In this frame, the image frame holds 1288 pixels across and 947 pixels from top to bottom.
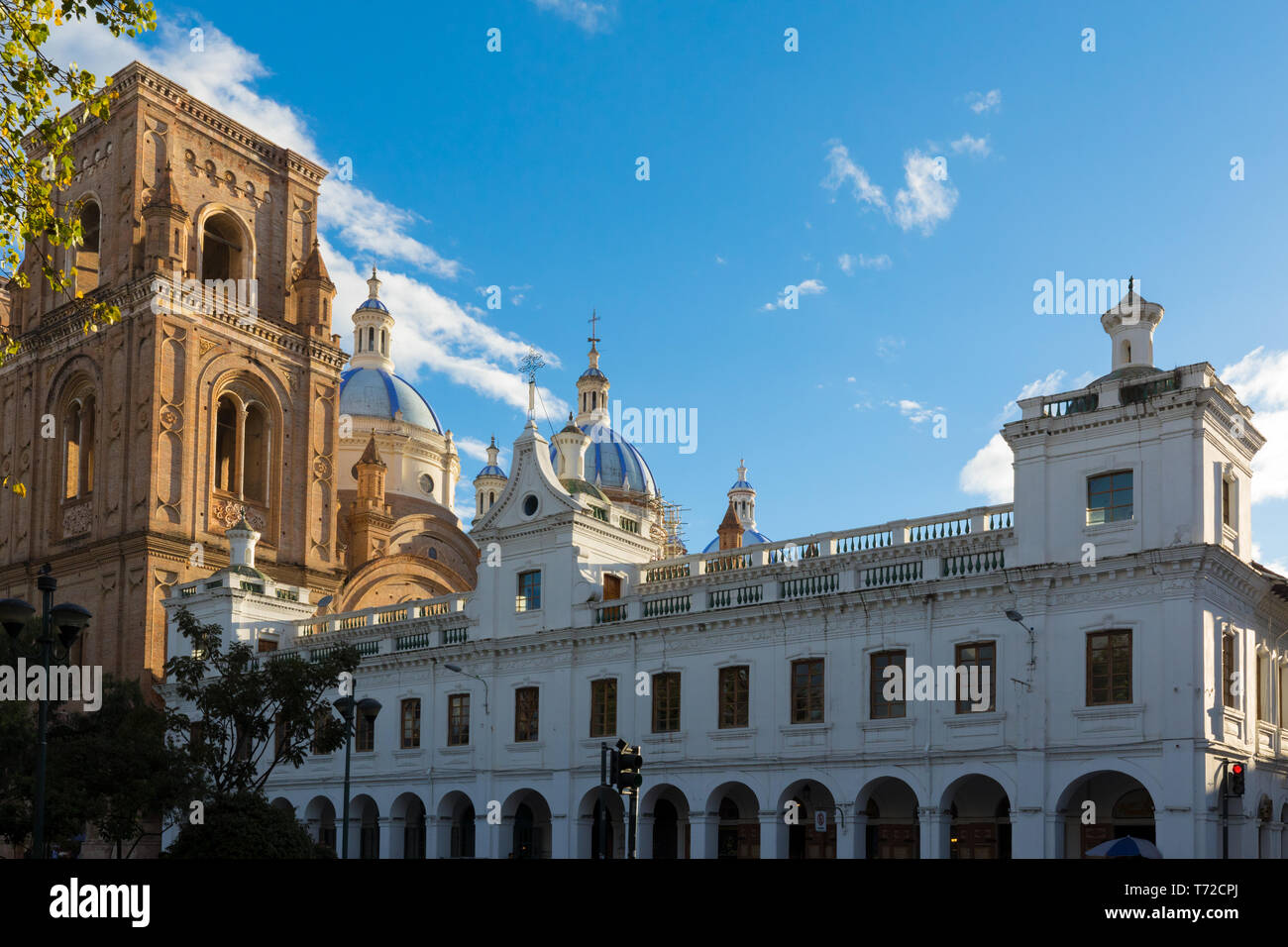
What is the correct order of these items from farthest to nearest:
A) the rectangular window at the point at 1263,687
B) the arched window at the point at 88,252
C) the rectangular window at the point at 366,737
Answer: the arched window at the point at 88,252 < the rectangular window at the point at 366,737 < the rectangular window at the point at 1263,687

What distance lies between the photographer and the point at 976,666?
32062 mm

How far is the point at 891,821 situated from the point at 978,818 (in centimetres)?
244

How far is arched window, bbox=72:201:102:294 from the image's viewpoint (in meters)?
60.0

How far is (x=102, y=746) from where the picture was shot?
36625mm

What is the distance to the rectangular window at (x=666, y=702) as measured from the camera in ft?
123

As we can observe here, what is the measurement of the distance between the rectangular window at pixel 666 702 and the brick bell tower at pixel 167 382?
77.9 ft

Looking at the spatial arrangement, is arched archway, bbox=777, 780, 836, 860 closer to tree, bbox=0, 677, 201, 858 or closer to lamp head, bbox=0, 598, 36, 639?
tree, bbox=0, 677, 201, 858

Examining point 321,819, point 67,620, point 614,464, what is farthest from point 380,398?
point 67,620

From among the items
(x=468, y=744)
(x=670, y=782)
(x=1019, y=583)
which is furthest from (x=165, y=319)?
(x=1019, y=583)

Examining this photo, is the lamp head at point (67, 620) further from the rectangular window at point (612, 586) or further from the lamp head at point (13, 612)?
the rectangular window at point (612, 586)

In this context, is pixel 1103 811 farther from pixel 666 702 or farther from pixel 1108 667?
pixel 666 702

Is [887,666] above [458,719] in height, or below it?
above

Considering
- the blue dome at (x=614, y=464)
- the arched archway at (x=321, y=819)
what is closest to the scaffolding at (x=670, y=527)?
the blue dome at (x=614, y=464)
